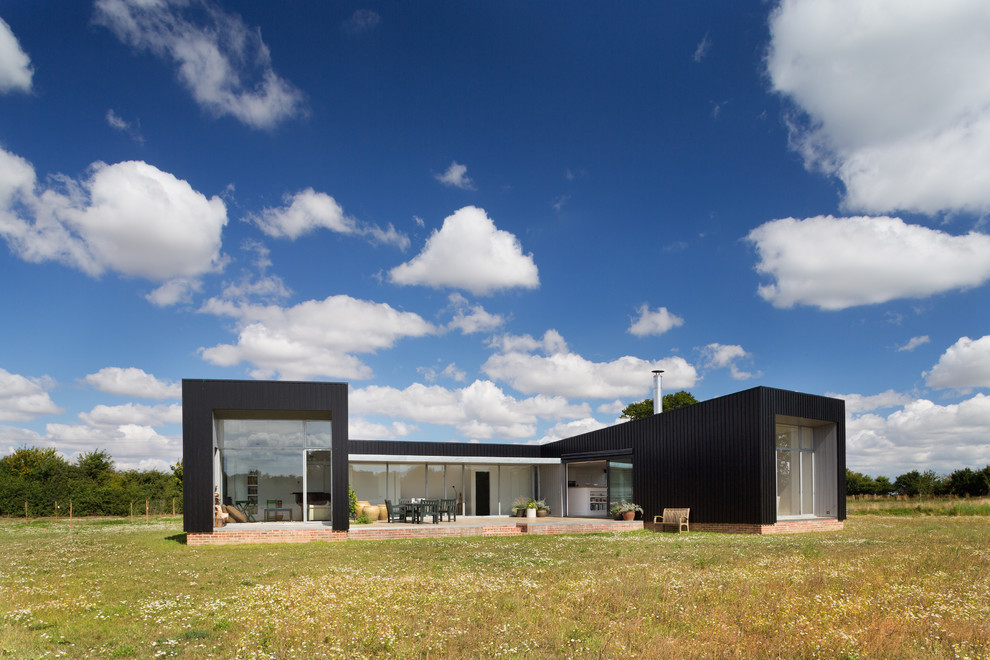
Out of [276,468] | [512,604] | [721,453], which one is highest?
[721,453]

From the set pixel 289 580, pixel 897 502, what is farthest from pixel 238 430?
pixel 897 502

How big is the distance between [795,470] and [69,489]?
32.4 metres

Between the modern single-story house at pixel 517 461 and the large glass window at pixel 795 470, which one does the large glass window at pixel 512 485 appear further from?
the large glass window at pixel 795 470

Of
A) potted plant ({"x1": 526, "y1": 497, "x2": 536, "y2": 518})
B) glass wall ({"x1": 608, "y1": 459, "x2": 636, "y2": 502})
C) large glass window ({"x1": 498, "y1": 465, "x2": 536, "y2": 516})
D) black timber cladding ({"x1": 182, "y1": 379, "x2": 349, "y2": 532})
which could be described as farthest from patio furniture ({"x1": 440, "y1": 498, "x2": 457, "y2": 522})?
glass wall ({"x1": 608, "y1": 459, "x2": 636, "y2": 502})

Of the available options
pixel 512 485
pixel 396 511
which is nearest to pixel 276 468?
pixel 396 511

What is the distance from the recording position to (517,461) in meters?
26.4

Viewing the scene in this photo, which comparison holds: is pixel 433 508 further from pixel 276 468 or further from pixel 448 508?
pixel 276 468

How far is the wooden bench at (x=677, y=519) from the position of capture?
67.7ft

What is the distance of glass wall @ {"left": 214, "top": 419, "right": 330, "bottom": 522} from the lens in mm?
18469

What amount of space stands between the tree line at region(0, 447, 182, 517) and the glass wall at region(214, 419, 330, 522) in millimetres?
18033

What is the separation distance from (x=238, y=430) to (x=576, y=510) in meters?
13.6

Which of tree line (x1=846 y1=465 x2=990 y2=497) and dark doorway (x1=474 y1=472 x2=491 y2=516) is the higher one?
dark doorway (x1=474 y1=472 x2=491 y2=516)

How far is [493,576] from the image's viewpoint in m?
10.2

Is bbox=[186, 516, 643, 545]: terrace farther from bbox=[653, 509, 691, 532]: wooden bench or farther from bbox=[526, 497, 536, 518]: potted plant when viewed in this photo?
bbox=[526, 497, 536, 518]: potted plant
